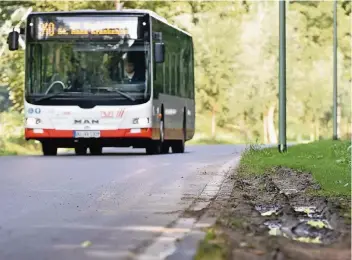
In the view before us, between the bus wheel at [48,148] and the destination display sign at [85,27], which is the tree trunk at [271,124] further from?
the destination display sign at [85,27]

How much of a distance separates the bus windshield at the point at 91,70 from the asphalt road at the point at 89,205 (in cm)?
688

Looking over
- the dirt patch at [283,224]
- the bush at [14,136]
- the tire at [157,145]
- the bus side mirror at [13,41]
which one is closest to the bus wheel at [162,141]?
the tire at [157,145]

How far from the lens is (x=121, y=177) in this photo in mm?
19953

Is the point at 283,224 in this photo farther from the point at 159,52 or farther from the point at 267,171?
the point at 159,52

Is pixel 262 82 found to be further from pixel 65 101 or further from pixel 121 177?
pixel 121 177

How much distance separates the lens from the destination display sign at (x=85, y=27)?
104ft

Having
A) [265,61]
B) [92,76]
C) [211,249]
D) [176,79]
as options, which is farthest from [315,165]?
[265,61]

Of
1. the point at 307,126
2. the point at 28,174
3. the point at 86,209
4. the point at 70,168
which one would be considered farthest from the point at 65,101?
the point at 307,126

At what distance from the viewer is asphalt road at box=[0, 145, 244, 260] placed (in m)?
9.76

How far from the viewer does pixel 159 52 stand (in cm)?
3136

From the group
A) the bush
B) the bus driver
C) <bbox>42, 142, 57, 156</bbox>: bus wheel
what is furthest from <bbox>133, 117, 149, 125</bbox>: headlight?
the bush

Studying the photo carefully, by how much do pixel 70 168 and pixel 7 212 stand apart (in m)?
10.2

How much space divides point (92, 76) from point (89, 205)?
17.5 metres

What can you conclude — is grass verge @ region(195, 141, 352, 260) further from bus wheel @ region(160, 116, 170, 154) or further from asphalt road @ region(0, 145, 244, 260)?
bus wheel @ region(160, 116, 170, 154)
